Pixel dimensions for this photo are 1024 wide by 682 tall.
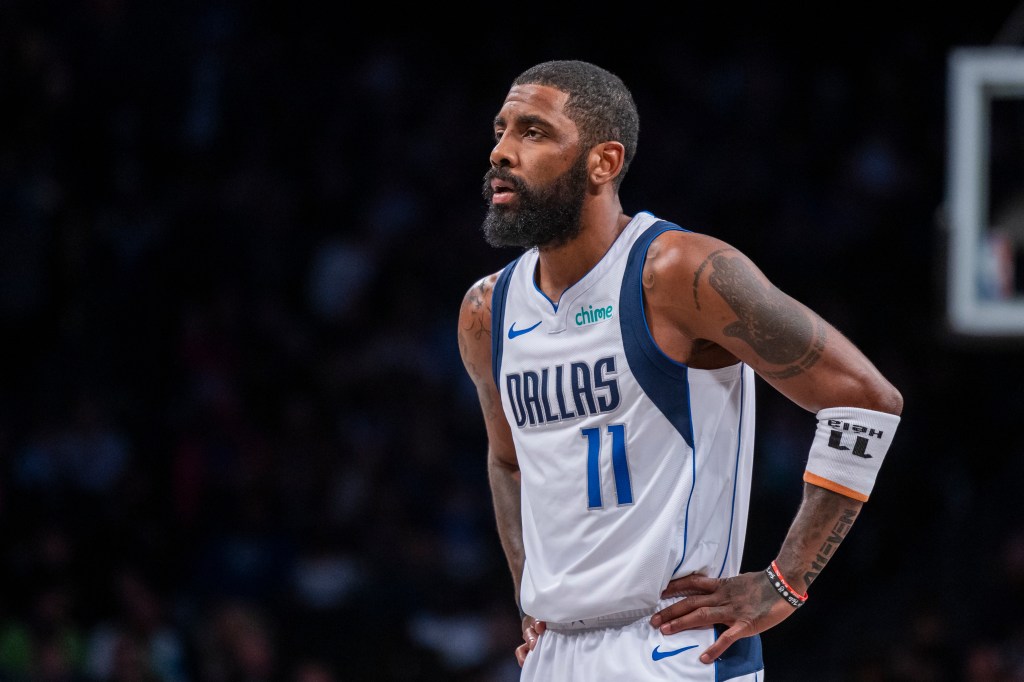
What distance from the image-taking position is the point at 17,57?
32.2 ft

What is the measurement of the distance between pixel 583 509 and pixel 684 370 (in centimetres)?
44

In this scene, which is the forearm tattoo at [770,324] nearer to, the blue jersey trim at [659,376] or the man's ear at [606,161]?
the blue jersey trim at [659,376]

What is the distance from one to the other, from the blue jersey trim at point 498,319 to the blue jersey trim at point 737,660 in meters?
0.94

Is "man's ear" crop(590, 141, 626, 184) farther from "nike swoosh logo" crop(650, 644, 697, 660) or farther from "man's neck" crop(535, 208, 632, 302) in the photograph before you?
"nike swoosh logo" crop(650, 644, 697, 660)

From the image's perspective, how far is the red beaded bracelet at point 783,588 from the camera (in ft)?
10.5

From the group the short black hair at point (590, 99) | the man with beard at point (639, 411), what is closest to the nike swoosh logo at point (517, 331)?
the man with beard at point (639, 411)

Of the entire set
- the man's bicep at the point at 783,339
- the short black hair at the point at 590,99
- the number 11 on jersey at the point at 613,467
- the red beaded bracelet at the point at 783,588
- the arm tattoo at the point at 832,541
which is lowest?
the red beaded bracelet at the point at 783,588

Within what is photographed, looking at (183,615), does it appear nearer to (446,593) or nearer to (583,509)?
(446,593)

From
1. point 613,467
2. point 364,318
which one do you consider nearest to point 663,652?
point 613,467

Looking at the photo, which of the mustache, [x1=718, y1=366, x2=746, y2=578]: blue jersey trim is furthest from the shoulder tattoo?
[x1=718, y1=366, x2=746, y2=578]: blue jersey trim

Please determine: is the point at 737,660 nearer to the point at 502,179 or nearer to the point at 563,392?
the point at 563,392

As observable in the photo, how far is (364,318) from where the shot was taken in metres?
9.45

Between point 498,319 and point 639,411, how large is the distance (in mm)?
597

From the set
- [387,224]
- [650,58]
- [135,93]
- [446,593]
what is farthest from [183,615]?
[650,58]
